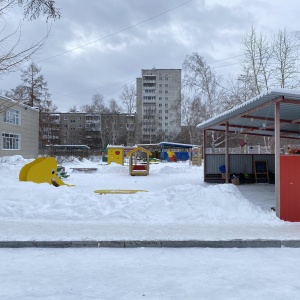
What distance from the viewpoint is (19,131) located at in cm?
4356

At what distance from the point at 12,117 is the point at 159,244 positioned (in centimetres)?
3962

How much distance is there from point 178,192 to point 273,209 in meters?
2.62

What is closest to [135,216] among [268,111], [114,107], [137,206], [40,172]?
[137,206]

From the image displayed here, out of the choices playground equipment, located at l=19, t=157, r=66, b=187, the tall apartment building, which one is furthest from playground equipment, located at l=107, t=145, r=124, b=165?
the tall apartment building

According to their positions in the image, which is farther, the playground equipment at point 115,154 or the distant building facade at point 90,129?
the distant building facade at point 90,129

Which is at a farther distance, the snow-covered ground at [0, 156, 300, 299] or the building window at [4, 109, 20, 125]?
the building window at [4, 109, 20, 125]

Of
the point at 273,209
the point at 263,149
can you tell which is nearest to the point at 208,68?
the point at 263,149

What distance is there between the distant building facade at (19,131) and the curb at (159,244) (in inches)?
1311

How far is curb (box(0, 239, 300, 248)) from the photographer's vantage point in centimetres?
639

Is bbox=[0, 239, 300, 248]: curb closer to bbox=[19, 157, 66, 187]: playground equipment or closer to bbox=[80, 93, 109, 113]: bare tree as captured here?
bbox=[19, 157, 66, 187]: playground equipment

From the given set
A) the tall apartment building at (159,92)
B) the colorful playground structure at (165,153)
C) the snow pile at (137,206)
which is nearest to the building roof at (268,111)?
the snow pile at (137,206)
